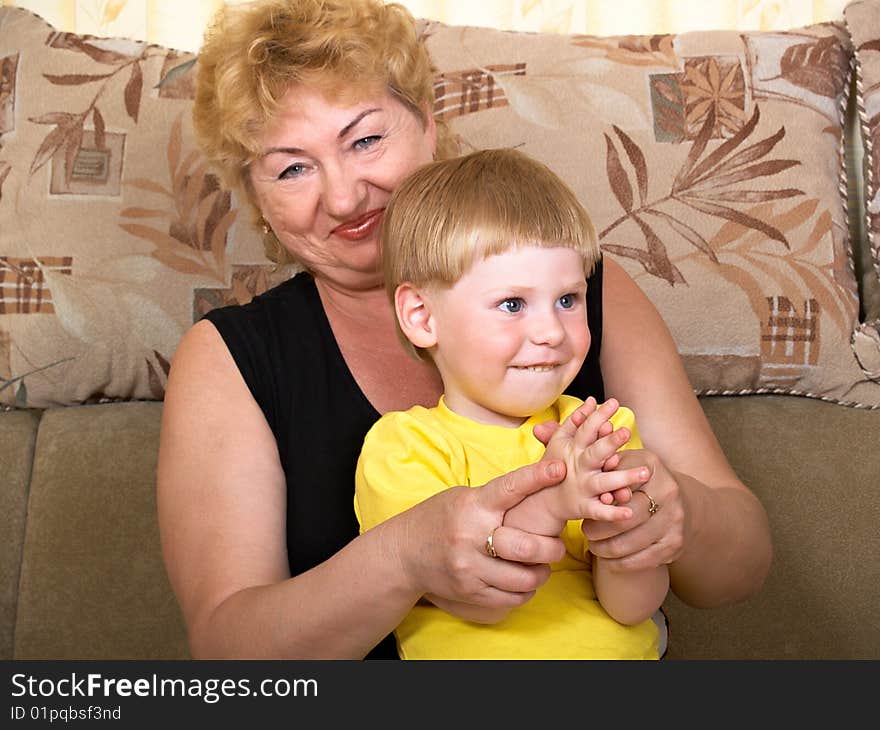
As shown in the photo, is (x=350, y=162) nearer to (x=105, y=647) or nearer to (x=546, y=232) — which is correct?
(x=546, y=232)

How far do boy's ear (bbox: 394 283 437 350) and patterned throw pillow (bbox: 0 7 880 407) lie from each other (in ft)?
2.05

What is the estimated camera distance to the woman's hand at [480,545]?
98cm

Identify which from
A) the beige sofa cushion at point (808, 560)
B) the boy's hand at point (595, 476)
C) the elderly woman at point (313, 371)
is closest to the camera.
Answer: the boy's hand at point (595, 476)

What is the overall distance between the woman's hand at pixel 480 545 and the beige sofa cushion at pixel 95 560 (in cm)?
81

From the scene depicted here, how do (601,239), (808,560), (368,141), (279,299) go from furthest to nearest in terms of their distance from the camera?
(601,239) < (808,560) < (279,299) < (368,141)

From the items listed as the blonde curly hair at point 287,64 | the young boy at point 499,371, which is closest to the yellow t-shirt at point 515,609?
the young boy at point 499,371

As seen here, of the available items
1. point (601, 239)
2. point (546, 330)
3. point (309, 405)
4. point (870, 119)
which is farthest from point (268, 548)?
point (870, 119)

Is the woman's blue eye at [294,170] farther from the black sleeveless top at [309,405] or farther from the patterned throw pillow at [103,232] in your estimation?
the patterned throw pillow at [103,232]

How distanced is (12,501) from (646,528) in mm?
1146

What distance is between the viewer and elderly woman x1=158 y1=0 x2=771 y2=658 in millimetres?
1236

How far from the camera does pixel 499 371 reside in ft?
3.72

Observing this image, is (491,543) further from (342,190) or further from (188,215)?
(188,215)

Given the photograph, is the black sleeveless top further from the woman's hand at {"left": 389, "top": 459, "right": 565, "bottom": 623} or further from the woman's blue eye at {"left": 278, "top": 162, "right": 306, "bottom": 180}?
the woman's hand at {"left": 389, "top": 459, "right": 565, "bottom": 623}

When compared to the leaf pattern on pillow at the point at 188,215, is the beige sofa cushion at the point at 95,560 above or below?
below
